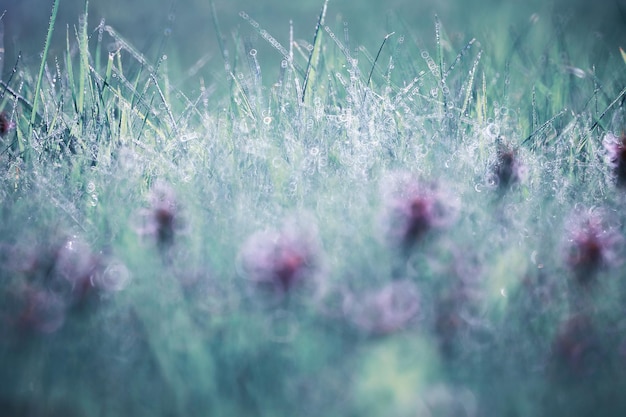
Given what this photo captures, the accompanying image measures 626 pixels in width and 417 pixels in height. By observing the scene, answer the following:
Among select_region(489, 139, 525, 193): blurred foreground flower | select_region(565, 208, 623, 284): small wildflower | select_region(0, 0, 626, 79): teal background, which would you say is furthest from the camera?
select_region(0, 0, 626, 79): teal background

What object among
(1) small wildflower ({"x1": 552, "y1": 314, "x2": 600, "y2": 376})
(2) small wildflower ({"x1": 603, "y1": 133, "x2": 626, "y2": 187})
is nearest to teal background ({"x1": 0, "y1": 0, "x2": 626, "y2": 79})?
(2) small wildflower ({"x1": 603, "y1": 133, "x2": 626, "y2": 187})

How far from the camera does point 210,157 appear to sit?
102 centimetres

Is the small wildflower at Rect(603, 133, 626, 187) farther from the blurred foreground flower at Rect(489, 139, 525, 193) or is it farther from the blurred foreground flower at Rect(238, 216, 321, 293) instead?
A: the blurred foreground flower at Rect(238, 216, 321, 293)

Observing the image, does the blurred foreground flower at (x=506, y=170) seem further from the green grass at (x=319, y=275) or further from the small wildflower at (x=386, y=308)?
the small wildflower at (x=386, y=308)

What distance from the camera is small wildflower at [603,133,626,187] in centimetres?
94

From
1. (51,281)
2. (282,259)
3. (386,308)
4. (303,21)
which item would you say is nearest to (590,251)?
(386,308)

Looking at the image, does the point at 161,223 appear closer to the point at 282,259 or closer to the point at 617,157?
the point at 282,259

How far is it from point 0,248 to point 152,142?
0.45m

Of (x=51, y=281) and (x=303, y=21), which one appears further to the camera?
(x=303, y=21)

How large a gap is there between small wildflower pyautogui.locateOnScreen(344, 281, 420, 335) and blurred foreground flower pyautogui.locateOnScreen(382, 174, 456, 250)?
0.27 feet

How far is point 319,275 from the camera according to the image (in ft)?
2.32

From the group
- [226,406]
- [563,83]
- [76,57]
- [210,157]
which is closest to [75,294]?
[226,406]

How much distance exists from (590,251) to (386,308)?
29 cm

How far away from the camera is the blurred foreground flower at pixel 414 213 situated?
768 millimetres
